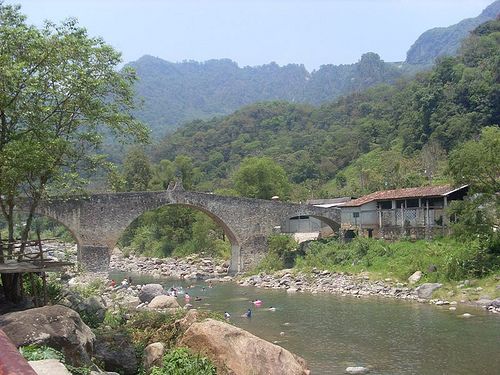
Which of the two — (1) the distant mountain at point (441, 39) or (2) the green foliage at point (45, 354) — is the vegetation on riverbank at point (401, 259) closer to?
(2) the green foliage at point (45, 354)

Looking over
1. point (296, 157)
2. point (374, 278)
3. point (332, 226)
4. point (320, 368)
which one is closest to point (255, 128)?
point (296, 157)

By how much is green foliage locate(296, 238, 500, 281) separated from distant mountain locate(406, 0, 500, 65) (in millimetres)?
160168

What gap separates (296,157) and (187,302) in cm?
4659

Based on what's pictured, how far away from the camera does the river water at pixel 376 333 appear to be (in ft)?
43.1

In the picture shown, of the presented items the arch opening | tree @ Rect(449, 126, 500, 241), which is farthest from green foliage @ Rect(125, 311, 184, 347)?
the arch opening

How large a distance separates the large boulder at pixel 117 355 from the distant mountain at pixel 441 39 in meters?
182

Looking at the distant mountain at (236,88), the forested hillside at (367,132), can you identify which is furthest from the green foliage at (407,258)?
the distant mountain at (236,88)

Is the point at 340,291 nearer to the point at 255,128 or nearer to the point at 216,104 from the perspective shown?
the point at 255,128

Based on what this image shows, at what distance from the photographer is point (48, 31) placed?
40.2ft

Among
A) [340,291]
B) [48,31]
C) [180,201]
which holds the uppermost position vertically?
[48,31]

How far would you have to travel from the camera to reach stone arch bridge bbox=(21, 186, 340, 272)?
97.0 feet

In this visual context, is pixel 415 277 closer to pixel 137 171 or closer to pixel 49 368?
pixel 49 368

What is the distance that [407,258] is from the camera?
27.2 metres

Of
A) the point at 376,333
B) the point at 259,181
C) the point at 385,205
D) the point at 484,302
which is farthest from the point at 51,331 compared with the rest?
the point at 259,181
